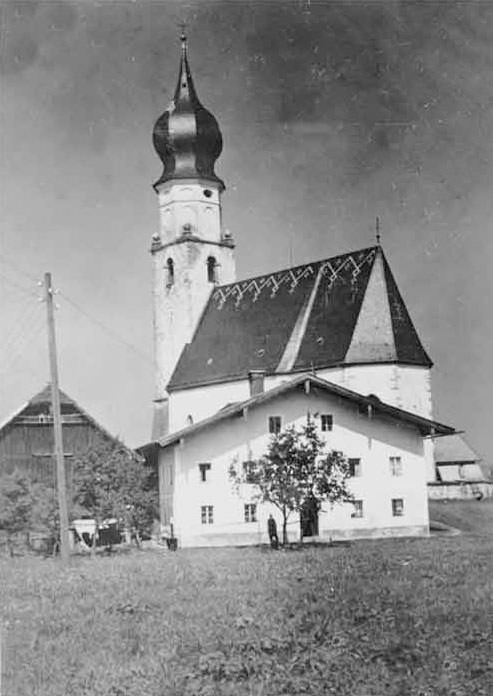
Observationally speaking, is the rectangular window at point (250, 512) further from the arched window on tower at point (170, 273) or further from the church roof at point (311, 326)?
the arched window on tower at point (170, 273)

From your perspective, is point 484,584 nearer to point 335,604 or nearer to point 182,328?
point 335,604

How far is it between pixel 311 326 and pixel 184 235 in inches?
579

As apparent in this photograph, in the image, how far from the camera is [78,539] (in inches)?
1524

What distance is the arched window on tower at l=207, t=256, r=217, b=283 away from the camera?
Result: 198 feet

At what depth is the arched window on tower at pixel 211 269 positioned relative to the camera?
60.5 meters

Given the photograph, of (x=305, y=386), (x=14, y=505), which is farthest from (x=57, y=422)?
(x=305, y=386)

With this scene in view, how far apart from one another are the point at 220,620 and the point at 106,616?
1.72m

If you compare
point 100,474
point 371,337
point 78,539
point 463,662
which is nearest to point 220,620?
point 463,662

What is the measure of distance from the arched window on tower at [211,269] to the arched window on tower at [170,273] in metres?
2.17

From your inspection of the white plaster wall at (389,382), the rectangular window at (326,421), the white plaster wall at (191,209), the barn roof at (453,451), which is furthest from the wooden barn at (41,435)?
the barn roof at (453,451)

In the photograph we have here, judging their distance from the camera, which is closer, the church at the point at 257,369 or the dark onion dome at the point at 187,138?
the church at the point at 257,369

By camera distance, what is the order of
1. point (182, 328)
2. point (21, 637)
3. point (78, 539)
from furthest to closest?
point (182, 328)
point (78, 539)
point (21, 637)

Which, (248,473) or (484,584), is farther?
(248,473)

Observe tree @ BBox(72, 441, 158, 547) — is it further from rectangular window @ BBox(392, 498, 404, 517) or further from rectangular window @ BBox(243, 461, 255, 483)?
rectangular window @ BBox(392, 498, 404, 517)
